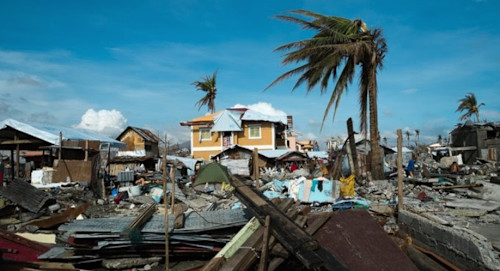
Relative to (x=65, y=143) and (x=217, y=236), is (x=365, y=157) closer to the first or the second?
(x=217, y=236)

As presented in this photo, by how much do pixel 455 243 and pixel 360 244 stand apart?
1.61 metres

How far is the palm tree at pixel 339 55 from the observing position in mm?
12398

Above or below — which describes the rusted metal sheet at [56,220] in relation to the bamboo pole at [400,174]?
below

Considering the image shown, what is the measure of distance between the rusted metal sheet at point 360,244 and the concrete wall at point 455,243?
1.02 meters

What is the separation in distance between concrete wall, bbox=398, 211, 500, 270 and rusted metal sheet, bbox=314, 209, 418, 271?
1.02m

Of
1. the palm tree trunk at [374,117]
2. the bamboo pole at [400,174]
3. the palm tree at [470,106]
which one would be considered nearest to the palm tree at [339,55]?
the palm tree trunk at [374,117]

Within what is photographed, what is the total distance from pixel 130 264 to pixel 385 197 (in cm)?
897

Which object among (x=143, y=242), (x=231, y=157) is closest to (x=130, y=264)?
(x=143, y=242)

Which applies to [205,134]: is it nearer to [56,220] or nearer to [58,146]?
[58,146]

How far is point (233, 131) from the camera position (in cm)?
3073

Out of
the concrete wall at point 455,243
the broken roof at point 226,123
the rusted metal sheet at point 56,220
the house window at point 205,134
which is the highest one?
the broken roof at point 226,123

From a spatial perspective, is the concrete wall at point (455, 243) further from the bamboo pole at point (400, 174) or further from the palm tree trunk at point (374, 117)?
the palm tree trunk at point (374, 117)

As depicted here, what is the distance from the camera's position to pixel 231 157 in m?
26.9

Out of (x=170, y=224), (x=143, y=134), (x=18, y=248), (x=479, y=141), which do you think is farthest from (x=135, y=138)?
(x=479, y=141)
